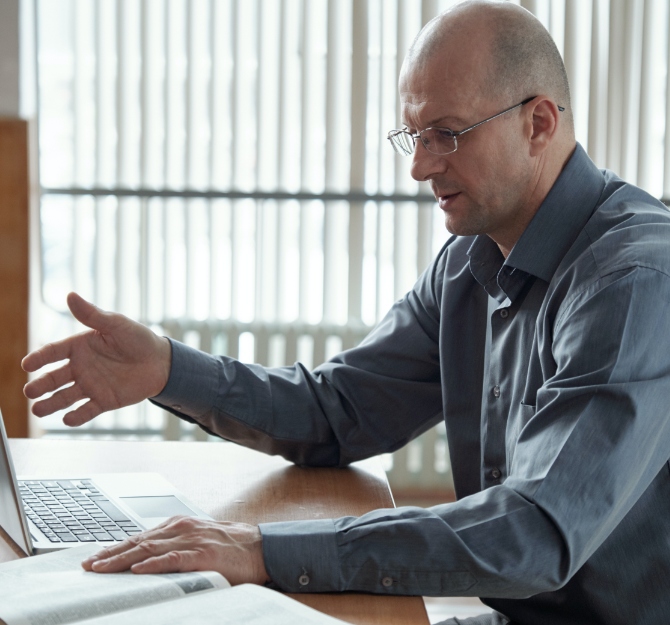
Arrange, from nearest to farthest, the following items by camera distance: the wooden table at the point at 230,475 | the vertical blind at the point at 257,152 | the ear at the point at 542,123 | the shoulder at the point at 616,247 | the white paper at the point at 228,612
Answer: the white paper at the point at 228,612 → the shoulder at the point at 616,247 → the wooden table at the point at 230,475 → the ear at the point at 542,123 → the vertical blind at the point at 257,152

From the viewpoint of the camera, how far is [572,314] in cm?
115

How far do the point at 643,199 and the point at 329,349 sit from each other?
6.40 feet

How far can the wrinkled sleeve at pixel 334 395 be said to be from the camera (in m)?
1.45

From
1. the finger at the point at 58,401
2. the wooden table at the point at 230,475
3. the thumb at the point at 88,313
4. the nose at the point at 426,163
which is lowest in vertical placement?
the wooden table at the point at 230,475

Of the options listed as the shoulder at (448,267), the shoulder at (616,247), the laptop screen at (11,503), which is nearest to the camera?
the laptop screen at (11,503)

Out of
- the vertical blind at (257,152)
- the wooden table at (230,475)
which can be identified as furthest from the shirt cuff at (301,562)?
the vertical blind at (257,152)

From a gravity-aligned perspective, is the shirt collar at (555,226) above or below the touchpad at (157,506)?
above

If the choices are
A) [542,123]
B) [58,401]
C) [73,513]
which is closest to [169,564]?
[73,513]

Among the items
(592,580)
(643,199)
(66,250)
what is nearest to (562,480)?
(592,580)

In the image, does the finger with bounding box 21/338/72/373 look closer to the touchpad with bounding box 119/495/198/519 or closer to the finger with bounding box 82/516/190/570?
the touchpad with bounding box 119/495/198/519

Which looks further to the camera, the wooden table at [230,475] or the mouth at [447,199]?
the mouth at [447,199]

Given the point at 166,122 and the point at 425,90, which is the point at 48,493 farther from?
the point at 166,122

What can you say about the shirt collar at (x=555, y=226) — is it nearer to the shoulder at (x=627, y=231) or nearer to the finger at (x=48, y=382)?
the shoulder at (x=627, y=231)

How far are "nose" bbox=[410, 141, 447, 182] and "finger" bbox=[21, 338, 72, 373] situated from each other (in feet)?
1.88
